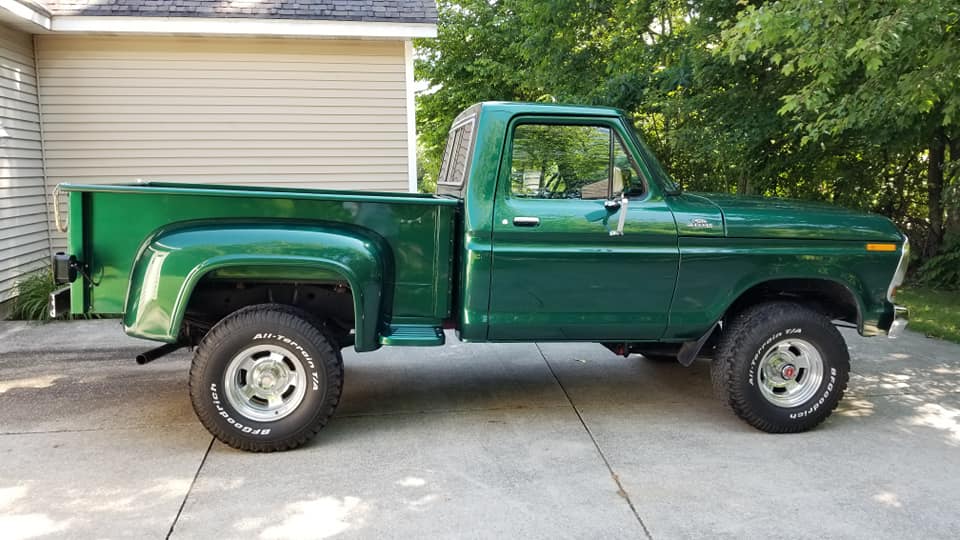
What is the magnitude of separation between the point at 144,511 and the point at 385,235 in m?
1.90

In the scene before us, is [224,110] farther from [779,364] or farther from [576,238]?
[779,364]

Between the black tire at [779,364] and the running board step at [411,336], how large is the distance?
6.03 ft

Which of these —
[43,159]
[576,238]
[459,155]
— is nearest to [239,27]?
[43,159]

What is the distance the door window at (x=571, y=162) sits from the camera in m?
4.24

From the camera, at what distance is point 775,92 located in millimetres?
9414

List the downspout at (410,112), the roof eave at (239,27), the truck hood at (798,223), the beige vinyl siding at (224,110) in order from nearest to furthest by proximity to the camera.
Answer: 1. the truck hood at (798,223)
2. the roof eave at (239,27)
3. the beige vinyl siding at (224,110)
4. the downspout at (410,112)

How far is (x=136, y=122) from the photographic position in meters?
8.49

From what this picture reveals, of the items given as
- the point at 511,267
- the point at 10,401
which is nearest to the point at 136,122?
the point at 10,401

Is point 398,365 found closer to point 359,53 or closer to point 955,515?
point 955,515

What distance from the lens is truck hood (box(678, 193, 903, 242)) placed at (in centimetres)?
431

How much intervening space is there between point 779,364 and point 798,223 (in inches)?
35.9

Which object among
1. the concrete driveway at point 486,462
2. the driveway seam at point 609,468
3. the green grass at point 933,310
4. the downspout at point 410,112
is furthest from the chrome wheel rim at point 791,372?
the downspout at point 410,112

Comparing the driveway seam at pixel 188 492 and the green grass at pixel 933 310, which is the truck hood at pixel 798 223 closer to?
the driveway seam at pixel 188 492

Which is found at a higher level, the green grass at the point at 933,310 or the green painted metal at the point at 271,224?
the green painted metal at the point at 271,224
